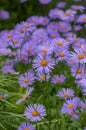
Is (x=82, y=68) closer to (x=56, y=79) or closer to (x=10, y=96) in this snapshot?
(x=56, y=79)

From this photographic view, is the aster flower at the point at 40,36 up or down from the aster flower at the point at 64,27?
down

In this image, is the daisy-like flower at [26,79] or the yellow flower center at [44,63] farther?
the daisy-like flower at [26,79]

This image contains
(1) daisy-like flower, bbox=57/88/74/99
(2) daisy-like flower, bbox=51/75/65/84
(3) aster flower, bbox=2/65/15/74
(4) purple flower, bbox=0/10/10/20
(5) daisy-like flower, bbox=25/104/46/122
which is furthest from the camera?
(4) purple flower, bbox=0/10/10/20

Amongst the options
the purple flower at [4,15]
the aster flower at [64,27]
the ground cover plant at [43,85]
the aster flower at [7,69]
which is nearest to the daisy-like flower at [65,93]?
the ground cover plant at [43,85]

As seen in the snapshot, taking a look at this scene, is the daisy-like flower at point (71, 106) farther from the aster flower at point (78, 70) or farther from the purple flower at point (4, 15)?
the purple flower at point (4, 15)

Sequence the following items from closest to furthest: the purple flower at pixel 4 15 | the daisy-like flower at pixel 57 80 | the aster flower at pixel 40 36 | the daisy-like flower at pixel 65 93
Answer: the daisy-like flower at pixel 65 93, the daisy-like flower at pixel 57 80, the aster flower at pixel 40 36, the purple flower at pixel 4 15

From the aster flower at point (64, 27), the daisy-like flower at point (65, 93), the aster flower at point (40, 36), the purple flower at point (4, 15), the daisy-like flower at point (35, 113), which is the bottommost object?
the daisy-like flower at point (35, 113)

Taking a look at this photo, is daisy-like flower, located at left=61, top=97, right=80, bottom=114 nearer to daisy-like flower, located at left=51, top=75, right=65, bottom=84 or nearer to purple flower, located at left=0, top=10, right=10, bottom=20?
daisy-like flower, located at left=51, top=75, right=65, bottom=84

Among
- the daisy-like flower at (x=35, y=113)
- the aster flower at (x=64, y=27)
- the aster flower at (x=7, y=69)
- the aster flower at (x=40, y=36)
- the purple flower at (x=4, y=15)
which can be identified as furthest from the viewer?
the purple flower at (x=4, y=15)

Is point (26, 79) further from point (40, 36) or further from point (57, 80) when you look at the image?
point (40, 36)

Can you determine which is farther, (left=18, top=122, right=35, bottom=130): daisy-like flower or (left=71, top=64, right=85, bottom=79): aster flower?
(left=71, top=64, right=85, bottom=79): aster flower

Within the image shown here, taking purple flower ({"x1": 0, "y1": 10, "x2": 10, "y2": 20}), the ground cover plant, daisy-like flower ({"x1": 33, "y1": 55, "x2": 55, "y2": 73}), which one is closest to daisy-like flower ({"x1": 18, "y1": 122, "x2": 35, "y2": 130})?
the ground cover plant
